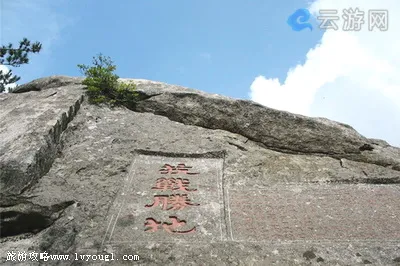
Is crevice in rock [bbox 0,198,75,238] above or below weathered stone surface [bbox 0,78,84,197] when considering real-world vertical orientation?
below

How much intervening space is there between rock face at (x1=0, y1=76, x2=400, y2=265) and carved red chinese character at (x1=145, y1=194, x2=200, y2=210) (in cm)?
1

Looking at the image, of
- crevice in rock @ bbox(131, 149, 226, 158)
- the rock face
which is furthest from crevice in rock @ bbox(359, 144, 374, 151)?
crevice in rock @ bbox(131, 149, 226, 158)

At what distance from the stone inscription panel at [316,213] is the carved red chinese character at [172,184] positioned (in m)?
0.56

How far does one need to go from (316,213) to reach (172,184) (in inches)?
66.7

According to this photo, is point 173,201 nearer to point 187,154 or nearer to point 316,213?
point 187,154

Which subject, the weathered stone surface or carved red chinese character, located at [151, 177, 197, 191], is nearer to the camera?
the weathered stone surface

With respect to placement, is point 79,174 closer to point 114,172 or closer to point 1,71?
point 114,172

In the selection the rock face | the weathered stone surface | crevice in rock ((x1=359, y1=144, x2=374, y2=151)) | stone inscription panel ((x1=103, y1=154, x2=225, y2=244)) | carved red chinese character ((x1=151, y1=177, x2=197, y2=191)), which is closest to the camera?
the rock face

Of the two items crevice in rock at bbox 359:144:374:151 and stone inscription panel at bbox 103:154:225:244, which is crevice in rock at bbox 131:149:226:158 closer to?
stone inscription panel at bbox 103:154:225:244

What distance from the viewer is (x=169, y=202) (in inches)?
162

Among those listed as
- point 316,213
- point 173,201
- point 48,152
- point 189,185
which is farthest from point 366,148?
point 48,152

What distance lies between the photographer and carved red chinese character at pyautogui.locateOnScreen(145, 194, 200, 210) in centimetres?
405

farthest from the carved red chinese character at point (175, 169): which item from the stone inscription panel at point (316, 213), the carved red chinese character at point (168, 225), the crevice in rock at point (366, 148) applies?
the crevice in rock at point (366, 148)

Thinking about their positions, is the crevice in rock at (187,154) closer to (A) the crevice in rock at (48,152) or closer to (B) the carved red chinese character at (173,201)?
(B) the carved red chinese character at (173,201)
